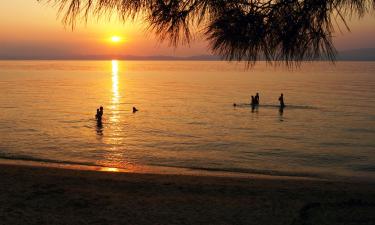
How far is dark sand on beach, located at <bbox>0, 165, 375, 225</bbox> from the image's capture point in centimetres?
707

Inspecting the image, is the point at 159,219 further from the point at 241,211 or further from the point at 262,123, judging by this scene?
the point at 262,123

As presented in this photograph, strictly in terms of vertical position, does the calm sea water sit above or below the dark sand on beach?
below

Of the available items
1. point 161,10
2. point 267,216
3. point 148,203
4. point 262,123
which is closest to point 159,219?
point 148,203

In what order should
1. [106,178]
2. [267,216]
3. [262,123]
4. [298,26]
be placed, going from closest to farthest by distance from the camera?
[298,26] < [267,216] < [106,178] < [262,123]

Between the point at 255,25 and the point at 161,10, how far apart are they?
113cm

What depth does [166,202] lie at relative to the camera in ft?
26.8

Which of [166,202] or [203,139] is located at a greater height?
[166,202]

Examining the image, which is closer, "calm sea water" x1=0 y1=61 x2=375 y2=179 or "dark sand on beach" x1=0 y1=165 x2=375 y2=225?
"dark sand on beach" x1=0 y1=165 x2=375 y2=225

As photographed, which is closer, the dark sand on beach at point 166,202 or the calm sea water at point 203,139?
the dark sand on beach at point 166,202

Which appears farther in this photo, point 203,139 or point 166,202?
point 203,139

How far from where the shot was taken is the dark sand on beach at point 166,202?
7.07 metres

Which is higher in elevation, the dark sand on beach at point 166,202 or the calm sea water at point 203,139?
the dark sand on beach at point 166,202

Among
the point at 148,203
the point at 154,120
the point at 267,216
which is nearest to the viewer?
the point at 267,216

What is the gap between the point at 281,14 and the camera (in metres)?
5.25
